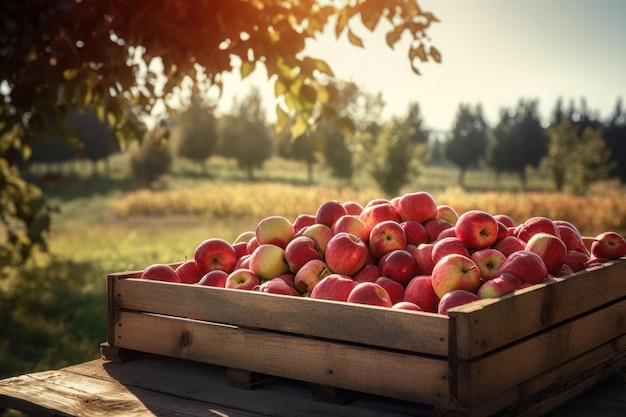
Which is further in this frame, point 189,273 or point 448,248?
point 189,273

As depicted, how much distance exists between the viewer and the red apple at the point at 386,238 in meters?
2.79

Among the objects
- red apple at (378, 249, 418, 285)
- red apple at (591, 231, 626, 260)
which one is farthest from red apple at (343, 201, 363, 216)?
red apple at (591, 231, 626, 260)

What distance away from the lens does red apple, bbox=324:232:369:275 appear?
269 centimetres

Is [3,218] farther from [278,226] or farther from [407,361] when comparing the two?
[407,361]

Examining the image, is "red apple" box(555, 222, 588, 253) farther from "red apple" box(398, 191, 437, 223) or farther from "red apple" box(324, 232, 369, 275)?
"red apple" box(324, 232, 369, 275)

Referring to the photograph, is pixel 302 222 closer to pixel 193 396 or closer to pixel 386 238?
pixel 386 238

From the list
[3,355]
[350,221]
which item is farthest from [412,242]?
[3,355]

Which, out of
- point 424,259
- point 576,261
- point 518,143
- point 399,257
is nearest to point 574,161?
point 518,143

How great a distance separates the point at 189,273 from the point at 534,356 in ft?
5.00

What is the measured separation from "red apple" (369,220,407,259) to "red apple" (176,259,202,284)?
796 mm

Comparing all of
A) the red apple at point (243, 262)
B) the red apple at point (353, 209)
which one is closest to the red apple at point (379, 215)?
the red apple at point (353, 209)

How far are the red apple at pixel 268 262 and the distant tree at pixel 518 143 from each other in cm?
6037

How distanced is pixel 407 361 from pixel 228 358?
735 mm

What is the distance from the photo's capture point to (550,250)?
257 centimetres
